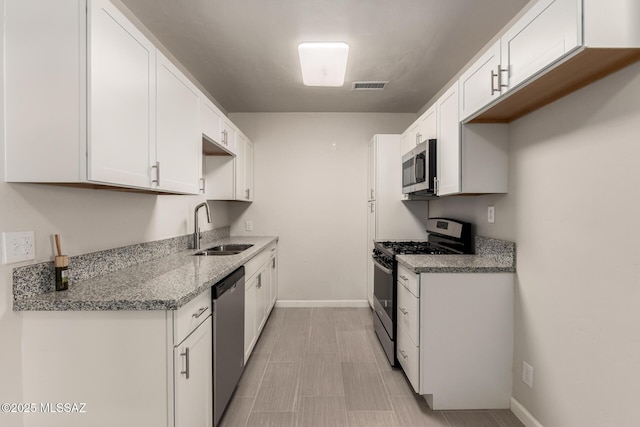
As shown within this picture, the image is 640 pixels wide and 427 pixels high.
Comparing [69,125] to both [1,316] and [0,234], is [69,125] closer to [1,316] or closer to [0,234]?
[0,234]

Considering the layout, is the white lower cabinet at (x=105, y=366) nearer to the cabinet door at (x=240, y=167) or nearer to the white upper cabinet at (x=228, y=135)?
the white upper cabinet at (x=228, y=135)

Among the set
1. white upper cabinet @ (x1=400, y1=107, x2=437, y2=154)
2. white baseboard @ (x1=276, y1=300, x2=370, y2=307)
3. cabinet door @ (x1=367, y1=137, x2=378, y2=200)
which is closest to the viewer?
white upper cabinet @ (x1=400, y1=107, x2=437, y2=154)

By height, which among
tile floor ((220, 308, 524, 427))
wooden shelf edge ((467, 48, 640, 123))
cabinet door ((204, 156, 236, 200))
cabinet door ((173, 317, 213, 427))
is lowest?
tile floor ((220, 308, 524, 427))

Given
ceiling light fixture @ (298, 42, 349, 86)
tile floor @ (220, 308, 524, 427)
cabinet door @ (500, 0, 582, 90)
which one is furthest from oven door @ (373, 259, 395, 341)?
ceiling light fixture @ (298, 42, 349, 86)

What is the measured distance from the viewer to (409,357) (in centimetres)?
222

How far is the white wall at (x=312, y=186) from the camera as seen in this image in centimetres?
423

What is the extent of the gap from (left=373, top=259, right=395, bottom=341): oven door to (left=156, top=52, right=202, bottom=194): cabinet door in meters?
1.66

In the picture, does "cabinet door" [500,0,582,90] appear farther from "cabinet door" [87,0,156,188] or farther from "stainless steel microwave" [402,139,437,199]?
"cabinet door" [87,0,156,188]

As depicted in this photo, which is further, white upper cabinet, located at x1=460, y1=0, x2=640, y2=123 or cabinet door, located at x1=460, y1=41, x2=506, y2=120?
cabinet door, located at x1=460, y1=41, x2=506, y2=120

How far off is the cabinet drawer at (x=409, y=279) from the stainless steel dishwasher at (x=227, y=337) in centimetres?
117

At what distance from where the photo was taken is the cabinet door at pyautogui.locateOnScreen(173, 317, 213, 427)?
1332 mm

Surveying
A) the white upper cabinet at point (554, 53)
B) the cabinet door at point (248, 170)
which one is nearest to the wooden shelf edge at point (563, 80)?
the white upper cabinet at point (554, 53)

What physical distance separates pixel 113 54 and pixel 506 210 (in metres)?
2.35

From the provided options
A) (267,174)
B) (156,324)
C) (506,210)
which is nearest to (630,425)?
(506,210)
